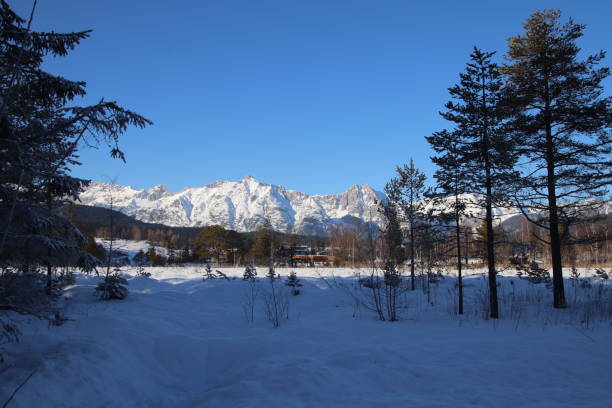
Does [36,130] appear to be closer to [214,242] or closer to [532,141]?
[532,141]

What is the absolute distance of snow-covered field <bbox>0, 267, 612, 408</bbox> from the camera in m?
3.97

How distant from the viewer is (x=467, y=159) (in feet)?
35.7

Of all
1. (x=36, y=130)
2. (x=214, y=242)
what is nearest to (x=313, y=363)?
(x=36, y=130)

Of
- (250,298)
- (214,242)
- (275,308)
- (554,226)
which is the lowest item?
(250,298)

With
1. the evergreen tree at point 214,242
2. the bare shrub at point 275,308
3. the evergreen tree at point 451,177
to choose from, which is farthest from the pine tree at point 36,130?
the evergreen tree at point 214,242

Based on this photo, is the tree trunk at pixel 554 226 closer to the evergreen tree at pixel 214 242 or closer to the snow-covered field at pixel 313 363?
the snow-covered field at pixel 313 363

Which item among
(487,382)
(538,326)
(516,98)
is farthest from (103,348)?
(516,98)

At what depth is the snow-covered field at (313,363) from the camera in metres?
3.97

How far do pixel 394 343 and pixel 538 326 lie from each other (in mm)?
4520

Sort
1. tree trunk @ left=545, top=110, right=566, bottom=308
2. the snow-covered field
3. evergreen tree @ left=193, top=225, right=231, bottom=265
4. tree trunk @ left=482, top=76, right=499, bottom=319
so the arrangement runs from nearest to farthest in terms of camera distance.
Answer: the snow-covered field
tree trunk @ left=482, top=76, right=499, bottom=319
tree trunk @ left=545, top=110, right=566, bottom=308
evergreen tree @ left=193, top=225, right=231, bottom=265

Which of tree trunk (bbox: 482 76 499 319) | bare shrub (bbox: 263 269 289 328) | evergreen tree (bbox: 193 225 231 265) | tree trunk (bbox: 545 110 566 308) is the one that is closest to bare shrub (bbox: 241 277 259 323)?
bare shrub (bbox: 263 269 289 328)

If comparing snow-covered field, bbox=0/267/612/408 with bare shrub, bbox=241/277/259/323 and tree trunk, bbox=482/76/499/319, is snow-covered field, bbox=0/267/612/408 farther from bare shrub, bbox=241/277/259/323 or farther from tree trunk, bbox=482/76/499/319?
tree trunk, bbox=482/76/499/319

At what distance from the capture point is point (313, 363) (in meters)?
4.99

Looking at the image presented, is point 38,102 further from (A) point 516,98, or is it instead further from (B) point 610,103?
(B) point 610,103
